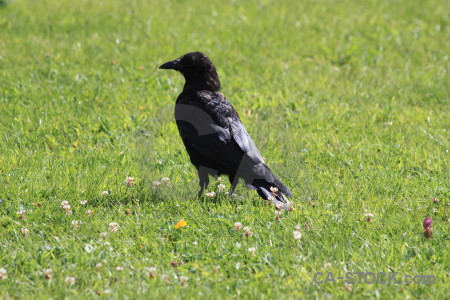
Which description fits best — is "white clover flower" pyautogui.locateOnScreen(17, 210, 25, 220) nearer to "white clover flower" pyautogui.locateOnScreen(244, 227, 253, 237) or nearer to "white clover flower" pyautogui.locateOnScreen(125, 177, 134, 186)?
"white clover flower" pyautogui.locateOnScreen(125, 177, 134, 186)

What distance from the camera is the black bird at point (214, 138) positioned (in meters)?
5.07

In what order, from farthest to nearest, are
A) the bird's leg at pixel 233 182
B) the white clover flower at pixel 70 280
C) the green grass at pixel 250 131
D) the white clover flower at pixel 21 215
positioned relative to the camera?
the bird's leg at pixel 233 182 < the white clover flower at pixel 21 215 < the green grass at pixel 250 131 < the white clover flower at pixel 70 280

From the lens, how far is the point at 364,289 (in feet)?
12.6

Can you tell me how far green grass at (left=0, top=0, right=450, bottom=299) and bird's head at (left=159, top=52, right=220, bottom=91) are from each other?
0.83 meters

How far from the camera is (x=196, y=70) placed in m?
5.65

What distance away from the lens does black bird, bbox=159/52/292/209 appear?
5.07 metres

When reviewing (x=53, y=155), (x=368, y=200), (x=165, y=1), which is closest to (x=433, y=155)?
(x=368, y=200)

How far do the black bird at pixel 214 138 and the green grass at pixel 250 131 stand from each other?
0.67 ft

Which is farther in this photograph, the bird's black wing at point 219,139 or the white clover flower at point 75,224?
the bird's black wing at point 219,139

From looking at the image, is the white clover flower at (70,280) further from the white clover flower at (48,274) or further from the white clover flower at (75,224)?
the white clover flower at (75,224)

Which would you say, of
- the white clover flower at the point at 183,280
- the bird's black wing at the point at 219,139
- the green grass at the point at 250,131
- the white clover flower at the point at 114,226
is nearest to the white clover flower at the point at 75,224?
the green grass at the point at 250,131

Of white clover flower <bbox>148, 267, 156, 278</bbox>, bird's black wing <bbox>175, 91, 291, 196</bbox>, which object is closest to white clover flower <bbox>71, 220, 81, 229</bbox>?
white clover flower <bbox>148, 267, 156, 278</bbox>

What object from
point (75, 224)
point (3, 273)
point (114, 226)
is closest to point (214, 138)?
point (114, 226)

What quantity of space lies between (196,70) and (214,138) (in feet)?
2.54
